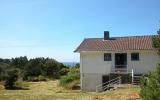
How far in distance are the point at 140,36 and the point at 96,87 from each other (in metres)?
8.68

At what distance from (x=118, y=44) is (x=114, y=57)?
2.06 metres

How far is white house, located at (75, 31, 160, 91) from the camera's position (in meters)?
41.0

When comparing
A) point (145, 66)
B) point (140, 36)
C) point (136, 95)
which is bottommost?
point (136, 95)

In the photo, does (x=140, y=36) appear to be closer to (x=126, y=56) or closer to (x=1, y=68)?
(x=126, y=56)

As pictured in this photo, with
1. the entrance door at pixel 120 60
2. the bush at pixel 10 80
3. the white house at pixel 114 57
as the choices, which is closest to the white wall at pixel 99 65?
the white house at pixel 114 57

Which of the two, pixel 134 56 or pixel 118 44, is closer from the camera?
pixel 134 56

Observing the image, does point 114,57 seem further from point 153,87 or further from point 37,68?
point 37,68

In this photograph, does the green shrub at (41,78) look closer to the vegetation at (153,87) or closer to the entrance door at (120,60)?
the entrance door at (120,60)

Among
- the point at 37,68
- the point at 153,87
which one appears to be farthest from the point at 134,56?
the point at 37,68

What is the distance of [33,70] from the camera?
65188 mm

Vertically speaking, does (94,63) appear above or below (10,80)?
above

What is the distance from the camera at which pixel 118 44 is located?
4334 centimetres

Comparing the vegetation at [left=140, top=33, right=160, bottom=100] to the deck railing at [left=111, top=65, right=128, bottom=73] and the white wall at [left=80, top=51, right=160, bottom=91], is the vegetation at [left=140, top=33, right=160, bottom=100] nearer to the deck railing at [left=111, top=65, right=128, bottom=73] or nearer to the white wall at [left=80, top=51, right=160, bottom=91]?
the white wall at [left=80, top=51, right=160, bottom=91]

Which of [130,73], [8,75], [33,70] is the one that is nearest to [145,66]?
[130,73]
